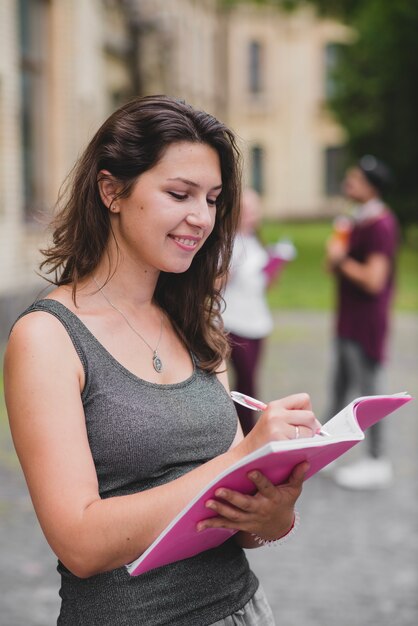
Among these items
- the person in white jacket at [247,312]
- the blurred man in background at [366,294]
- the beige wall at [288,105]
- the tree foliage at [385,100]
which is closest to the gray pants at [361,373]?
the blurred man in background at [366,294]

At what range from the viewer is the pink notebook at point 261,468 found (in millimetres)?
1616

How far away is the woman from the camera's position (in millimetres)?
1727

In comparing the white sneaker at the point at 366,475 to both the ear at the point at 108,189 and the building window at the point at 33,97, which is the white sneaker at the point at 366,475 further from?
the building window at the point at 33,97

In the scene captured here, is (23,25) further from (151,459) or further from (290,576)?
(151,459)

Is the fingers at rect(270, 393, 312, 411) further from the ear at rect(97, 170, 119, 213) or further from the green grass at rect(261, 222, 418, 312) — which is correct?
the green grass at rect(261, 222, 418, 312)

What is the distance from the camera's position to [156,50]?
2516cm

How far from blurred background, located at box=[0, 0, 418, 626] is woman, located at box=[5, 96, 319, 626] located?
A: 1.08 ft

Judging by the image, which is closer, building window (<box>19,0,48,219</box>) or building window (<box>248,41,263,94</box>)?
building window (<box>19,0,48,219</box>)

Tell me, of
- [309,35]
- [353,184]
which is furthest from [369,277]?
[309,35]

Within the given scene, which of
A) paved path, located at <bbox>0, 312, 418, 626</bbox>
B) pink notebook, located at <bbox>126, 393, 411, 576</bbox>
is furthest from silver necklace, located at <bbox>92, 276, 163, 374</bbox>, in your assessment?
paved path, located at <bbox>0, 312, 418, 626</bbox>

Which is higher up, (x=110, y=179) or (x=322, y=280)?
(x=110, y=179)

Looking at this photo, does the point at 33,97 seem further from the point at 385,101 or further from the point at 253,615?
the point at 385,101

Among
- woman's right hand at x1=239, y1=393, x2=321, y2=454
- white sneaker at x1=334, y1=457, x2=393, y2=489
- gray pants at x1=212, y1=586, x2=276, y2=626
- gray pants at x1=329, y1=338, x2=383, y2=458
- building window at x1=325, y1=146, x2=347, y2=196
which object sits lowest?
building window at x1=325, y1=146, x2=347, y2=196

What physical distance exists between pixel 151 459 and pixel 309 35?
50829mm
